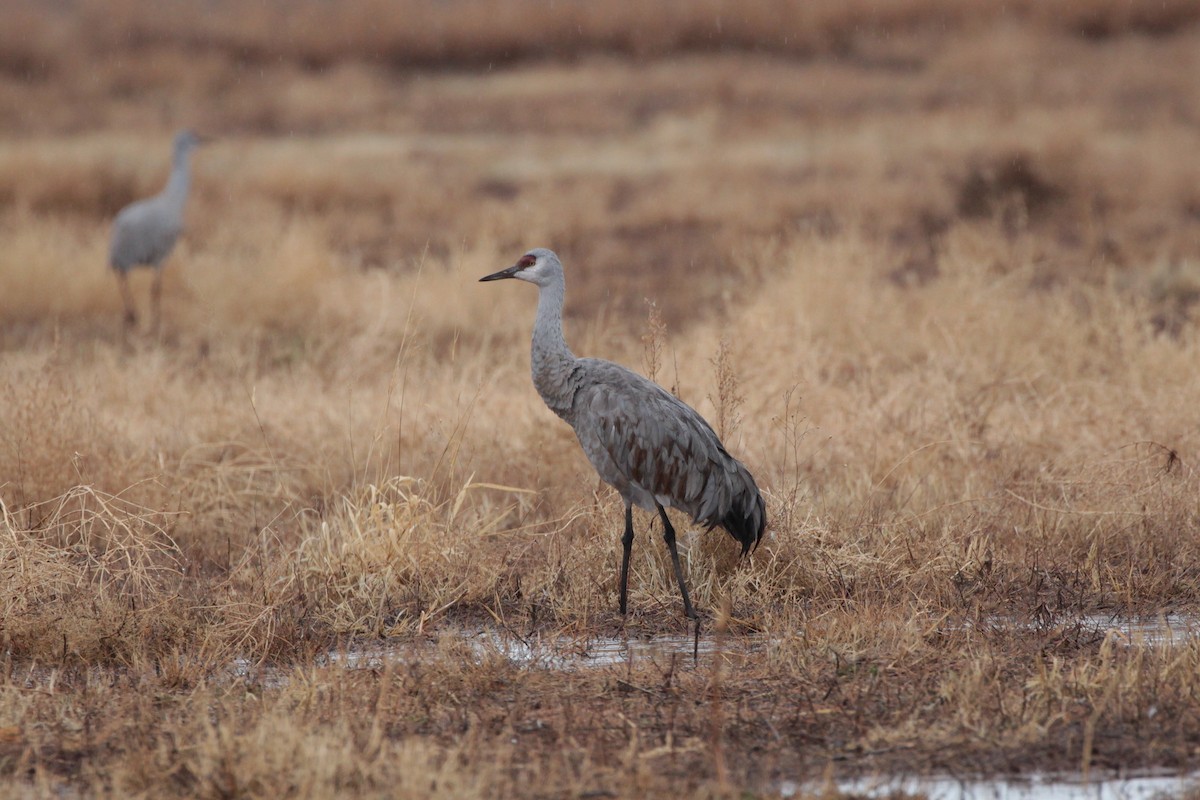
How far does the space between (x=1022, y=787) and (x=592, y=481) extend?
11.0ft

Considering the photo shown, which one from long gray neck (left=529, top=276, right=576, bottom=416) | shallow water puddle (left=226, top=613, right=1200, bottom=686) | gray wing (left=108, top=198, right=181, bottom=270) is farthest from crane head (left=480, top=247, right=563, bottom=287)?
gray wing (left=108, top=198, right=181, bottom=270)

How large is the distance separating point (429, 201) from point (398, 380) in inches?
368

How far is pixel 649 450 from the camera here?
19.9ft

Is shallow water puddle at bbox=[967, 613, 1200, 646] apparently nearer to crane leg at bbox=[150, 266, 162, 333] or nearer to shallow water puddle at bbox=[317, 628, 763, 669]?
shallow water puddle at bbox=[317, 628, 763, 669]

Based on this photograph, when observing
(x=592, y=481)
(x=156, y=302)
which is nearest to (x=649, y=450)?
(x=592, y=481)

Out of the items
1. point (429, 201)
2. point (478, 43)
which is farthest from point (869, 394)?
point (478, 43)

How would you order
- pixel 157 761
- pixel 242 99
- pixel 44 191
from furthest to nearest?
1. pixel 242 99
2. pixel 44 191
3. pixel 157 761

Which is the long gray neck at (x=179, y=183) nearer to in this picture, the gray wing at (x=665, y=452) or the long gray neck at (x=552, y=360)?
the long gray neck at (x=552, y=360)

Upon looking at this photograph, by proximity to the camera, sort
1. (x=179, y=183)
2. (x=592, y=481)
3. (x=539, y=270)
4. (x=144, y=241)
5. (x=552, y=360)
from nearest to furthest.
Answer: (x=552, y=360) < (x=539, y=270) < (x=592, y=481) < (x=144, y=241) < (x=179, y=183)

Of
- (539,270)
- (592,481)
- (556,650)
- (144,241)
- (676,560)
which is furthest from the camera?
(144,241)

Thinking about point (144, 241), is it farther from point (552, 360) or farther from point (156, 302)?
point (552, 360)

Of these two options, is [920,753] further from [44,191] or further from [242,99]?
[242,99]

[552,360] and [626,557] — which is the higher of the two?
[552,360]

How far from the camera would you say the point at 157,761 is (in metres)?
4.28
